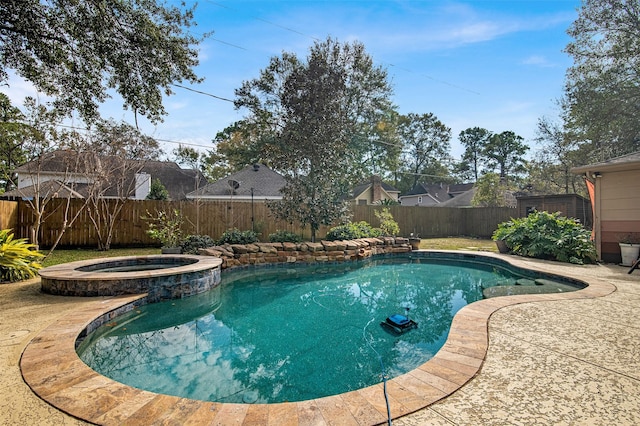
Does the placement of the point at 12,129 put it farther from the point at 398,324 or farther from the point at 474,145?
the point at 474,145

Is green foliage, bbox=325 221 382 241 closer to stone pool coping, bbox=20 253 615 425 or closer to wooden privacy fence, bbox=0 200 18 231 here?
stone pool coping, bbox=20 253 615 425

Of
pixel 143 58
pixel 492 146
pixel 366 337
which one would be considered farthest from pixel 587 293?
pixel 492 146

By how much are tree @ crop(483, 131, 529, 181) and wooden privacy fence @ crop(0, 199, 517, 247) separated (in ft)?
83.6

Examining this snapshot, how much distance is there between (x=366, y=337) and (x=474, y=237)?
15315 mm

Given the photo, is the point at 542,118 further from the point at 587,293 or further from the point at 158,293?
the point at 158,293

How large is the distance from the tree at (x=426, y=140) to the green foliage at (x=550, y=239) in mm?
24059

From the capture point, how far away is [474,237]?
16.6m

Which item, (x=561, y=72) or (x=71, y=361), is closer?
(x=71, y=361)

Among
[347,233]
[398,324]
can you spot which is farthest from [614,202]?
[398,324]

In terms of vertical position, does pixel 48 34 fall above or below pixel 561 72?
below

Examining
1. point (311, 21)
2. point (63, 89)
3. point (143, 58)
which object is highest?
point (311, 21)

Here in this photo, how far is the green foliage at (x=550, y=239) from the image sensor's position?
8039mm

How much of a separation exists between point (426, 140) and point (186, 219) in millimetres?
30187

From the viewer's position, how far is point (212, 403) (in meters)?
1.98
